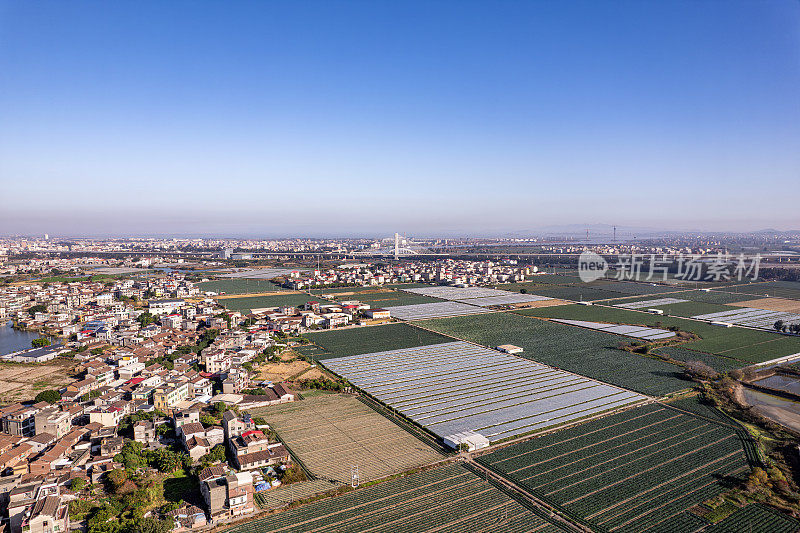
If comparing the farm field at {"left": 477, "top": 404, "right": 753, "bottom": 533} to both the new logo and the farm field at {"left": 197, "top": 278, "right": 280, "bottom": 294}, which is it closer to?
the farm field at {"left": 197, "top": 278, "right": 280, "bottom": 294}

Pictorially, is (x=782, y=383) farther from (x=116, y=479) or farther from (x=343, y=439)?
(x=116, y=479)

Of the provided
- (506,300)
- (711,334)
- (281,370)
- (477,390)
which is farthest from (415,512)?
(506,300)

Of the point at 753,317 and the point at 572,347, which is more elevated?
the point at 753,317

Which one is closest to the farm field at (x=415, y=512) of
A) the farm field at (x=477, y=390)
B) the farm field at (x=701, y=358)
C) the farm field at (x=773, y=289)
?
the farm field at (x=477, y=390)

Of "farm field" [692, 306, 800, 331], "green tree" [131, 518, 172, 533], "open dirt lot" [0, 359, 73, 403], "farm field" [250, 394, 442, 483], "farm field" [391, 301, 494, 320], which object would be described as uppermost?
"farm field" [692, 306, 800, 331]

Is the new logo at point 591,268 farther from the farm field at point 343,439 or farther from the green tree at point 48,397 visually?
the green tree at point 48,397

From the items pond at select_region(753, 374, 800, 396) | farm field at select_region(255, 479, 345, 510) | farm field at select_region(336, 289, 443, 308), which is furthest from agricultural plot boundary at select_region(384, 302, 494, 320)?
farm field at select_region(255, 479, 345, 510)
